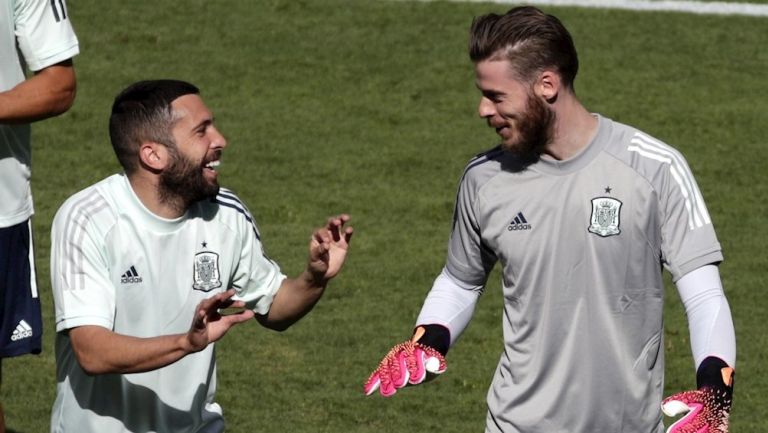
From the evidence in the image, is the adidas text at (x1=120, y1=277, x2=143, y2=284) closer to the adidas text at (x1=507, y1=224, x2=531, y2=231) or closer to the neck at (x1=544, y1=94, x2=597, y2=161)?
the adidas text at (x1=507, y1=224, x2=531, y2=231)

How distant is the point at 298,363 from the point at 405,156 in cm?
388

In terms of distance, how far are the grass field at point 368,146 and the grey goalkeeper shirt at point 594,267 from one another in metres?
3.18

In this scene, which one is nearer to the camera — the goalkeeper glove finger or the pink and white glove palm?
the goalkeeper glove finger

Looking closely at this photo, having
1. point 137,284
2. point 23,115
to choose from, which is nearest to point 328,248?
point 137,284

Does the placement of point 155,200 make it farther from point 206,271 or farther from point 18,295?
point 18,295

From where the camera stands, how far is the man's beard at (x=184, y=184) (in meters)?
5.32

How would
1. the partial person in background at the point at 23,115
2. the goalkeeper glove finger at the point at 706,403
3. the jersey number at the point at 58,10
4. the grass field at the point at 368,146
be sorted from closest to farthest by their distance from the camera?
the goalkeeper glove finger at the point at 706,403 → the partial person in background at the point at 23,115 → the jersey number at the point at 58,10 → the grass field at the point at 368,146

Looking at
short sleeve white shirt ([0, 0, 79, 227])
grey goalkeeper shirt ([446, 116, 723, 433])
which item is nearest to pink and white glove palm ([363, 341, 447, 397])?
grey goalkeeper shirt ([446, 116, 723, 433])

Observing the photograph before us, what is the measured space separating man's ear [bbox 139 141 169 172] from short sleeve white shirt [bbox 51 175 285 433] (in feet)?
0.36

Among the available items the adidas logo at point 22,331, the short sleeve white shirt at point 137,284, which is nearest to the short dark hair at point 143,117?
the short sleeve white shirt at point 137,284

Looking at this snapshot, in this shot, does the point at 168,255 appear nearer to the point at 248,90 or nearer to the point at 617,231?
the point at 617,231

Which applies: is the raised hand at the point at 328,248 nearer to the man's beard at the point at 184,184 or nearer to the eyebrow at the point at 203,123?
the man's beard at the point at 184,184

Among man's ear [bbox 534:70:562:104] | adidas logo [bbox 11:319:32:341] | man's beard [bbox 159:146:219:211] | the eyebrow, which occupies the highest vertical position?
man's ear [bbox 534:70:562:104]

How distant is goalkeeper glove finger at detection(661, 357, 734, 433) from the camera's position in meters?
4.59
